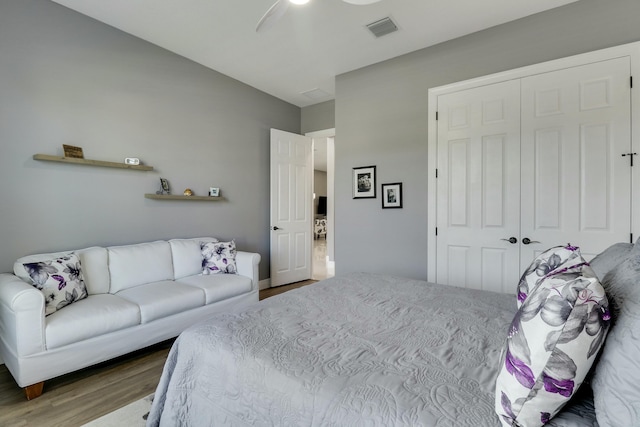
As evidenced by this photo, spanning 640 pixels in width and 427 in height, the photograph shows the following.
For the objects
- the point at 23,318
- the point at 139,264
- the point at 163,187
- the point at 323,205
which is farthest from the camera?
the point at 323,205

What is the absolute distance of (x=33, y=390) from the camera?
189cm

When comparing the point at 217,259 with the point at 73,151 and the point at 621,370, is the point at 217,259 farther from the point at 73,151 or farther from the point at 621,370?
the point at 621,370

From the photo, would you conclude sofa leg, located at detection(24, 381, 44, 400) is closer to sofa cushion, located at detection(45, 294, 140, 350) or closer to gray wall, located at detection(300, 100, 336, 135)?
sofa cushion, located at detection(45, 294, 140, 350)

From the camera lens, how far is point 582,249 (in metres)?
2.52

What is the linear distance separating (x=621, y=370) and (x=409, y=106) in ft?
10.4

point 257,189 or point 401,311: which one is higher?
point 257,189

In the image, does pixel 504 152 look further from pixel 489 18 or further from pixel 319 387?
pixel 319 387

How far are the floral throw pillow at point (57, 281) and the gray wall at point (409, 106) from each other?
2.68 metres

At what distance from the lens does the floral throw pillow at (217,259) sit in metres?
3.26

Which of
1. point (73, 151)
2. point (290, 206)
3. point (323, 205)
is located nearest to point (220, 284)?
point (73, 151)

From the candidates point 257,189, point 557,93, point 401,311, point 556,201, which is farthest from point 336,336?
point 257,189

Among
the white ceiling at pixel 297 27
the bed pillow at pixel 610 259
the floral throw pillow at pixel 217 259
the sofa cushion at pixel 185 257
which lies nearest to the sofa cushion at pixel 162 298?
the sofa cushion at pixel 185 257

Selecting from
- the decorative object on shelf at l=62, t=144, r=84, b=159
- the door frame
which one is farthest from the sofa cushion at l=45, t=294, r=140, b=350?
the door frame

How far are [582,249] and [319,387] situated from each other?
2753 mm
